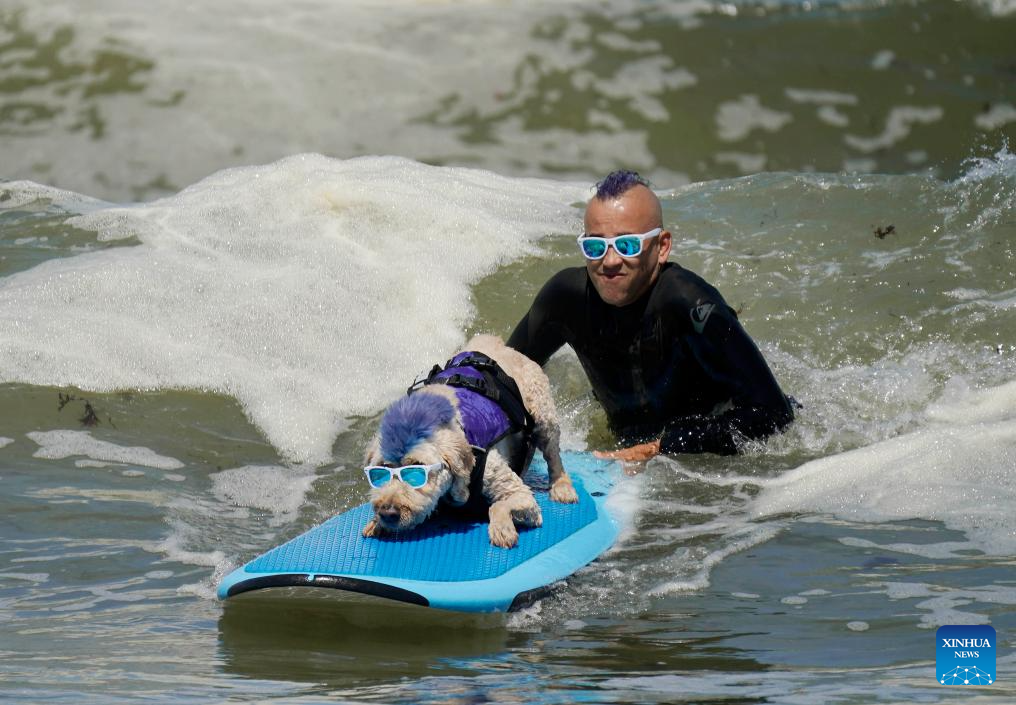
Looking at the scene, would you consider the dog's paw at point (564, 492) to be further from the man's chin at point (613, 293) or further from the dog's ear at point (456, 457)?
the man's chin at point (613, 293)

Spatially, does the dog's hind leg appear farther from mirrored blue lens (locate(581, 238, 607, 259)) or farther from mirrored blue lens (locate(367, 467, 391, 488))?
mirrored blue lens (locate(367, 467, 391, 488))

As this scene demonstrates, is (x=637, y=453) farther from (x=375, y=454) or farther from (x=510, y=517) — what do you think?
(x=375, y=454)

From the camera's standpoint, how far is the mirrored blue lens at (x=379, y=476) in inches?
179

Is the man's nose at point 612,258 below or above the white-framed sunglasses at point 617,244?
below

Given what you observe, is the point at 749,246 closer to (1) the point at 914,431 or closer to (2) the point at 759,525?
(1) the point at 914,431

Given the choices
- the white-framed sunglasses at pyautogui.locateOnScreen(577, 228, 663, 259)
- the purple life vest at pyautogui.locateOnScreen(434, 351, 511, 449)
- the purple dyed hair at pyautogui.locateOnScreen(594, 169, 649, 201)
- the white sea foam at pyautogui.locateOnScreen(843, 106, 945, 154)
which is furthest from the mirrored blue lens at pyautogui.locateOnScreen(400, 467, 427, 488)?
the white sea foam at pyautogui.locateOnScreen(843, 106, 945, 154)

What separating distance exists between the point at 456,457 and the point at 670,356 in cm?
170

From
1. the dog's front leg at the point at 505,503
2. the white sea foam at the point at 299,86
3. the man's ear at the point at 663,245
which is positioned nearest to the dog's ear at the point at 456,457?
the dog's front leg at the point at 505,503

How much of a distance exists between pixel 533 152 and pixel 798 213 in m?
3.62

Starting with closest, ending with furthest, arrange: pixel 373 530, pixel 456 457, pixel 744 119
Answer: pixel 456 457 < pixel 373 530 < pixel 744 119

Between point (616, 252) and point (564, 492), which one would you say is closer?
point (564, 492)

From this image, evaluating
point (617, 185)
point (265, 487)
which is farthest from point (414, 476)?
point (265, 487)

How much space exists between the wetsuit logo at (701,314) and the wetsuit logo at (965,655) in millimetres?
2091

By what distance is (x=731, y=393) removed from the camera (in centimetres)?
604
